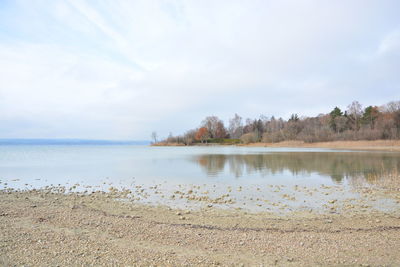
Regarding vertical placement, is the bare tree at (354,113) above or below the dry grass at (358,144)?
above

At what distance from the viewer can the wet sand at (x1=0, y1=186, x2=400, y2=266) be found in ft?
18.9

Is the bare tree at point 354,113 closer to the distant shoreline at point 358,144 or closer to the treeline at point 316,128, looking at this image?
the treeline at point 316,128

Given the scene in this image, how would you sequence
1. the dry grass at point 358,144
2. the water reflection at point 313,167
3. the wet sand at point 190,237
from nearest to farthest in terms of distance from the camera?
the wet sand at point 190,237 → the water reflection at point 313,167 → the dry grass at point 358,144

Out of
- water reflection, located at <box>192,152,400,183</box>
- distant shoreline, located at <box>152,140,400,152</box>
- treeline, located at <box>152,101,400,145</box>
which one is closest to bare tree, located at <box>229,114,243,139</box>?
treeline, located at <box>152,101,400,145</box>

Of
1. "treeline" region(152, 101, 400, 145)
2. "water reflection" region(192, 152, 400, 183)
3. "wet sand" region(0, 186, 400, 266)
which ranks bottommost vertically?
"water reflection" region(192, 152, 400, 183)

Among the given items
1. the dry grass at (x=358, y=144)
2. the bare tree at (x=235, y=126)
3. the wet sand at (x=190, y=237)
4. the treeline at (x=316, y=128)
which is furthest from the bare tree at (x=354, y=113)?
the wet sand at (x=190, y=237)

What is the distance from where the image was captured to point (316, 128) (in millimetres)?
104312

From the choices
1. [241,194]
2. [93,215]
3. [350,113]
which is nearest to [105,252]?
[93,215]

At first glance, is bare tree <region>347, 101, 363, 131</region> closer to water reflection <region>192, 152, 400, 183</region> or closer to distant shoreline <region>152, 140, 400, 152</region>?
distant shoreline <region>152, 140, 400, 152</region>

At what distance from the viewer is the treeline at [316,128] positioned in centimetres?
8125

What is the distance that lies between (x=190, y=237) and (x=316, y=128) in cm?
10741

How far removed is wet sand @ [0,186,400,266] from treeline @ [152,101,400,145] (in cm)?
7760

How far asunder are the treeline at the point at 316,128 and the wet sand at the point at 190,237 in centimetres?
7760

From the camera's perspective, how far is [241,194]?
14008 millimetres
